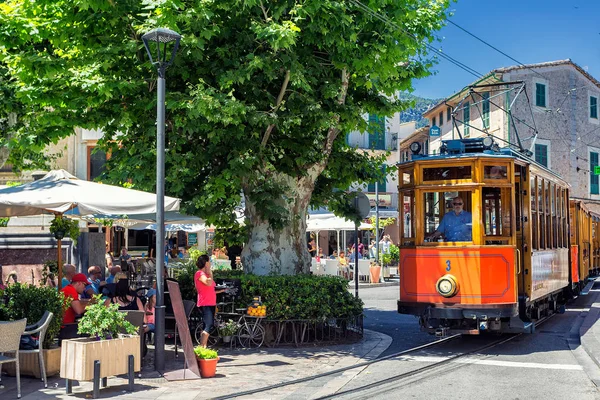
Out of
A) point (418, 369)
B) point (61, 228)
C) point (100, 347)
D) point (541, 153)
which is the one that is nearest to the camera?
point (100, 347)

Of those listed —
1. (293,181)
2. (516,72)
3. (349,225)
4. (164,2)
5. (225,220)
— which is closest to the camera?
(164,2)

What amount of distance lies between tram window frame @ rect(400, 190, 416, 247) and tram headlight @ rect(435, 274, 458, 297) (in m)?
0.88

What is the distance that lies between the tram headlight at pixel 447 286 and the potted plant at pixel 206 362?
3.99 meters

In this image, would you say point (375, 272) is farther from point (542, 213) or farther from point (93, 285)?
point (93, 285)

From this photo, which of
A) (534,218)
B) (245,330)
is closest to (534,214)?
(534,218)

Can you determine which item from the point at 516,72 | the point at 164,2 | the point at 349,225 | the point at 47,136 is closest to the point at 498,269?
the point at 164,2

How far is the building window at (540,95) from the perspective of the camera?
40156 millimetres

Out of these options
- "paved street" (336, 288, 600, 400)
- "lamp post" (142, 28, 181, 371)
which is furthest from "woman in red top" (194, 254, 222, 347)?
"paved street" (336, 288, 600, 400)

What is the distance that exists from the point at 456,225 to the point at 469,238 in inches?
12.4

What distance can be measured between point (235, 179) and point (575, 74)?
34.4 m

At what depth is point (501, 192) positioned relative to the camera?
12.2 m

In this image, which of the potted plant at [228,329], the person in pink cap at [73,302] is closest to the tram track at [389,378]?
the potted plant at [228,329]

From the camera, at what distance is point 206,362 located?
9.49m

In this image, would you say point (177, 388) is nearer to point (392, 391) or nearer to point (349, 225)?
point (392, 391)
